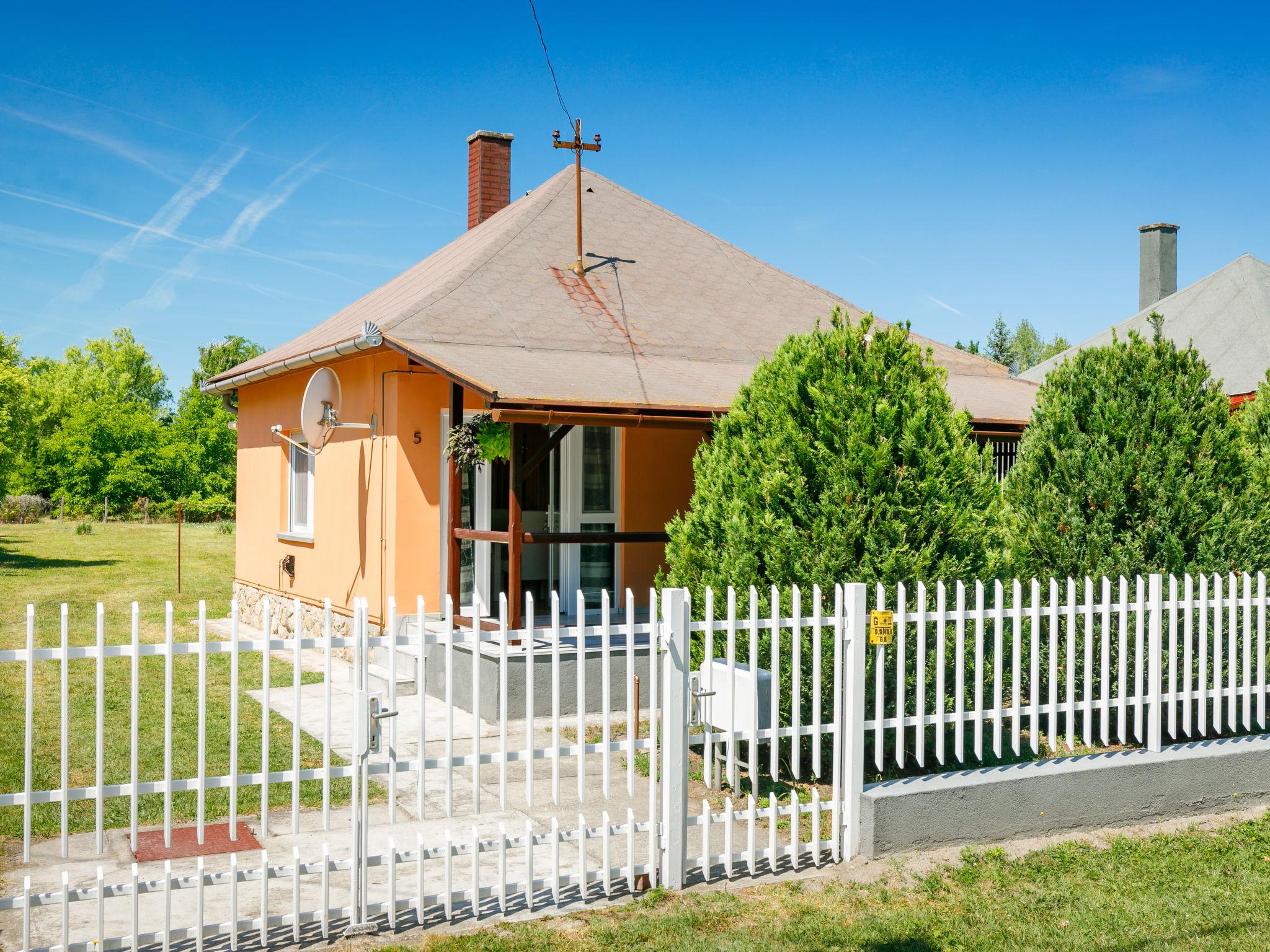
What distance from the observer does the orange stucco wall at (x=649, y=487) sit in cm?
1213

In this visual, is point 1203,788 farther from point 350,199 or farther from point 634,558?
point 350,199

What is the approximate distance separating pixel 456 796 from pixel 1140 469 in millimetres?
5325

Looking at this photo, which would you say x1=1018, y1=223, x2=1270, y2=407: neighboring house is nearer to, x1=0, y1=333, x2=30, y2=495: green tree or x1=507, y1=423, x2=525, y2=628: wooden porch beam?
x1=507, y1=423, x2=525, y2=628: wooden porch beam

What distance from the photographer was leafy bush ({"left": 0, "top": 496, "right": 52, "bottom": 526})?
41.2 metres

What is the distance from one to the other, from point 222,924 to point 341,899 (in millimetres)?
866

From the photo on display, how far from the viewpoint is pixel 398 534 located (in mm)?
11219

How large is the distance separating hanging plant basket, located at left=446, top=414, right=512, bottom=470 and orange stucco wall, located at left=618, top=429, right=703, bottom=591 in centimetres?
216

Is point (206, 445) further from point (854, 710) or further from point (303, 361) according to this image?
point (854, 710)

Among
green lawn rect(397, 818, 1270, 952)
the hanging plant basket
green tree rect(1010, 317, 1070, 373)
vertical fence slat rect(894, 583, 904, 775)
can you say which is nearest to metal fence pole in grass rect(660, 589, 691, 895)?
green lawn rect(397, 818, 1270, 952)

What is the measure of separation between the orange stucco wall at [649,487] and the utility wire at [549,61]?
399 centimetres

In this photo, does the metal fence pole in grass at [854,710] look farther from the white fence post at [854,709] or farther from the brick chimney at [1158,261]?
the brick chimney at [1158,261]

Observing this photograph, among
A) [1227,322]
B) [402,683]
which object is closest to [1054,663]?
[402,683]

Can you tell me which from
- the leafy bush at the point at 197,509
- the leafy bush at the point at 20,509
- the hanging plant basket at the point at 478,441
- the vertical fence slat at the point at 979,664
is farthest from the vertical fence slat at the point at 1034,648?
→ the leafy bush at the point at 20,509

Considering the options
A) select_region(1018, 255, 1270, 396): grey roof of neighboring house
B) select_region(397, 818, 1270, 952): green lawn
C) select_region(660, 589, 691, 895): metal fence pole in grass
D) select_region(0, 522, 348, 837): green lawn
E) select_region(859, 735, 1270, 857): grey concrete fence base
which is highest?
select_region(1018, 255, 1270, 396): grey roof of neighboring house
